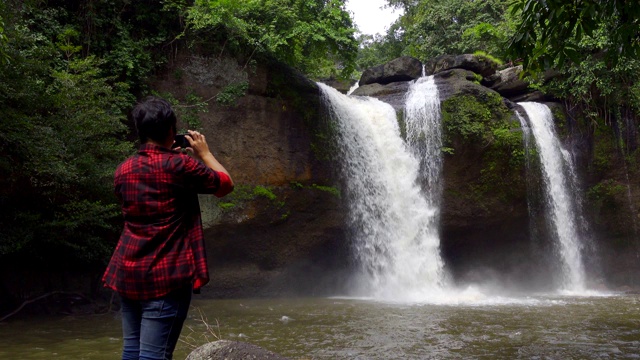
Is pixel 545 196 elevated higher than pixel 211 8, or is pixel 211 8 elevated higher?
pixel 211 8

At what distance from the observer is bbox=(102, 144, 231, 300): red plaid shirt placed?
220 cm

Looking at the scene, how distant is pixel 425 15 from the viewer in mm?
23188

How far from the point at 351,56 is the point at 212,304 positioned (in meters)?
7.37

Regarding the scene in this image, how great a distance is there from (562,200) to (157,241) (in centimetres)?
1455

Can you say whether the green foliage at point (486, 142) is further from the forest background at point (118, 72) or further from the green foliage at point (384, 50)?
the green foliage at point (384, 50)

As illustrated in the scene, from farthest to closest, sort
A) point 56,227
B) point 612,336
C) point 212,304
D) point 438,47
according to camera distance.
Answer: point 438,47
point 212,304
point 56,227
point 612,336

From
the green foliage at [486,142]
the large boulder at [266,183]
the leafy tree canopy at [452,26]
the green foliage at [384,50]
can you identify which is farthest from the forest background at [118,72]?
the green foliage at [384,50]

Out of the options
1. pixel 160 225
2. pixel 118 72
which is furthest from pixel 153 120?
pixel 118 72

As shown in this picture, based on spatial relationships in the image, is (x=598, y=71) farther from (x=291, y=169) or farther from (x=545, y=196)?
(x=291, y=169)

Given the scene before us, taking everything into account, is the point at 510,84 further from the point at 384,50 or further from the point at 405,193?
the point at 384,50

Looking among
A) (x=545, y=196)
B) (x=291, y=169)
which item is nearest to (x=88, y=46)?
(x=291, y=169)

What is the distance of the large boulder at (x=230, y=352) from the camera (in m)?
4.18

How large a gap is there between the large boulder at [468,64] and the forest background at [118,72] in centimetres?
207

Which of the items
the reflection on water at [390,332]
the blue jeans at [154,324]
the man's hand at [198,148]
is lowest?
the reflection on water at [390,332]
